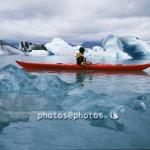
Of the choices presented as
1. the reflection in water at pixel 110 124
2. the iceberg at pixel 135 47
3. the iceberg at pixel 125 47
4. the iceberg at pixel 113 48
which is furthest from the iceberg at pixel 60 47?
the reflection in water at pixel 110 124

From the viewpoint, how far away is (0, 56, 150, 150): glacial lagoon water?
6.65 metres

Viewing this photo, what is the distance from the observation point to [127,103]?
31.7 feet

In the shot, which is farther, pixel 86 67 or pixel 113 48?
pixel 113 48

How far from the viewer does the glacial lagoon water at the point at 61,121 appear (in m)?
6.65

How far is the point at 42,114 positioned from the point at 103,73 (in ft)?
44.7

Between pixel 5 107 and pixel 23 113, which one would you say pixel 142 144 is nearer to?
pixel 23 113

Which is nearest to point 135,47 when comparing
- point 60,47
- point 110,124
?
point 60,47

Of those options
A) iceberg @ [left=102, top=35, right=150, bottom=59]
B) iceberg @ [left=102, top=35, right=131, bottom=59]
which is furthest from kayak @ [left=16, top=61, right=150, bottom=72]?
iceberg @ [left=102, top=35, right=131, bottom=59]

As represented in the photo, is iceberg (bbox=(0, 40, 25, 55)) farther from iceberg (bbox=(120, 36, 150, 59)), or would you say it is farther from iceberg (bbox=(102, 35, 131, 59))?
iceberg (bbox=(120, 36, 150, 59))

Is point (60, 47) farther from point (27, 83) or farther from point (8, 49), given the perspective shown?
point (27, 83)

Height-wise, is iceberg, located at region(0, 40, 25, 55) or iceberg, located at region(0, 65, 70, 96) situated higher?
iceberg, located at region(0, 40, 25, 55)

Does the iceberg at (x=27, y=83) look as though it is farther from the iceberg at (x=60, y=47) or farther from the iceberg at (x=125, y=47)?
the iceberg at (x=60, y=47)

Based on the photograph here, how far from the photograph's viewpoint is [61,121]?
796cm

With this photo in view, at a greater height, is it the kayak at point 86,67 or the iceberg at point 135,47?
the iceberg at point 135,47
